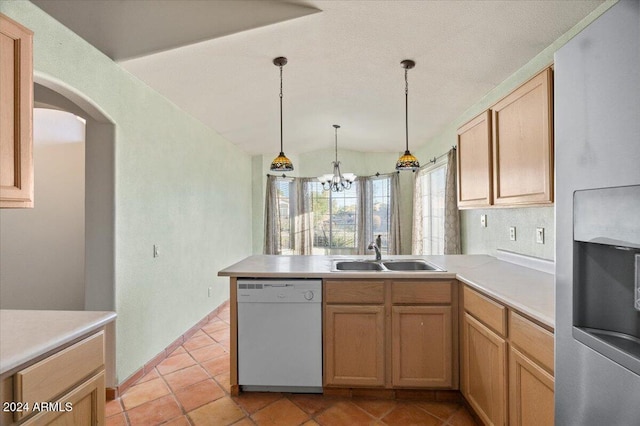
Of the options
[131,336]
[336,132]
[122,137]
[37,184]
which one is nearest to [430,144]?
[336,132]

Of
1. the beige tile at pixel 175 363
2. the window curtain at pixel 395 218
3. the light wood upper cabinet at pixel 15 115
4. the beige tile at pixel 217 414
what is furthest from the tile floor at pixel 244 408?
the window curtain at pixel 395 218

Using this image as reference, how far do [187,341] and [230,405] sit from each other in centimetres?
137

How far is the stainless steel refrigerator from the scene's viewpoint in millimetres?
770

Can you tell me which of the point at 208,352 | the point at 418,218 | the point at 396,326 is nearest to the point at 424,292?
the point at 396,326

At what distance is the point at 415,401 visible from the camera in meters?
2.35

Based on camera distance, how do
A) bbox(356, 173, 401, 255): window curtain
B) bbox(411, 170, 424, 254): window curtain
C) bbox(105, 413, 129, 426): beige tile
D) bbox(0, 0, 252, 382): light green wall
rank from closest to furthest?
1. bbox(0, 0, 252, 382): light green wall
2. bbox(105, 413, 129, 426): beige tile
3. bbox(411, 170, 424, 254): window curtain
4. bbox(356, 173, 401, 255): window curtain

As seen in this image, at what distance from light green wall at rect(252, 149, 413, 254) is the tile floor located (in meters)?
3.60

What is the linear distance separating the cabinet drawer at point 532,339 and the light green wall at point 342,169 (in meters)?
4.41

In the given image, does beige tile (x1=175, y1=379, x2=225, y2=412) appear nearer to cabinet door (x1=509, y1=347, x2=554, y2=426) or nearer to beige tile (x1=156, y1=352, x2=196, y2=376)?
beige tile (x1=156, y1=352, x2=196, y2=376)

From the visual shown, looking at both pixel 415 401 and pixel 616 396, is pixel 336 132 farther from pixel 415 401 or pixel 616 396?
pixel 616 396

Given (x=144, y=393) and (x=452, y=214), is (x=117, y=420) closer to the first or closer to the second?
(x=144, y=393)

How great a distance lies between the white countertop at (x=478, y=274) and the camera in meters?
1.55

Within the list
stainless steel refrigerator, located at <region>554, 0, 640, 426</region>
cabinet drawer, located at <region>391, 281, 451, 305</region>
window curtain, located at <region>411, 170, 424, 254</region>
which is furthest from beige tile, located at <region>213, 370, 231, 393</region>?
window curtain, located at <region>411, 170, 424, 254</region>

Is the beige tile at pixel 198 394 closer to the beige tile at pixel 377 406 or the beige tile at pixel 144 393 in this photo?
the beige tile at pixel 144 393
